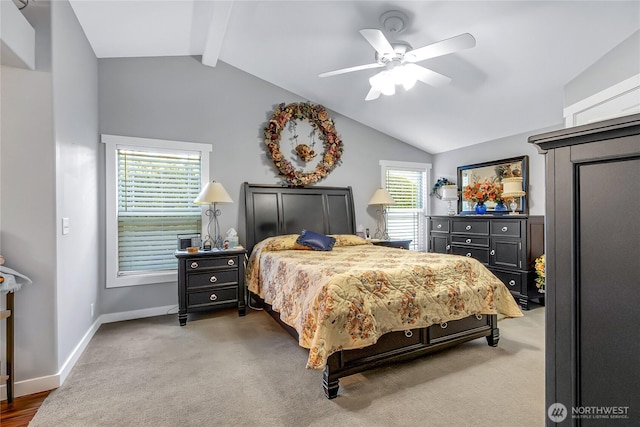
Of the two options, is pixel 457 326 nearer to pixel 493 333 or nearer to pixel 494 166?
pixel 493 333

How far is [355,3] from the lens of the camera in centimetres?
282

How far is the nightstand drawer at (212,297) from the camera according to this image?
3576 millimetres

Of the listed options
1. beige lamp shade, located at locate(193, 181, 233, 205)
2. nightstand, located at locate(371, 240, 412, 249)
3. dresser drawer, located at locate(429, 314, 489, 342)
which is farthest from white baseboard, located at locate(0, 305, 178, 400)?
nightstand, located at locate(371, 240, 412, 249)

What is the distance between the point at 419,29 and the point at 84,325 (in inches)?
165

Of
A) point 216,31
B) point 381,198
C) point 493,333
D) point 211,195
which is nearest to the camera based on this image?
point 493,333

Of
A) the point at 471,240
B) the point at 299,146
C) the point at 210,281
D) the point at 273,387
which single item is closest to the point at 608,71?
the point at 471,240

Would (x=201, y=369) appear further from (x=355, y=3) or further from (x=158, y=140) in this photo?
(x=355, y=3)

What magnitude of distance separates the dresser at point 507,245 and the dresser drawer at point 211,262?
3304 millimetres

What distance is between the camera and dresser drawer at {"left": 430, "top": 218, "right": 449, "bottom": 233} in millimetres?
5059

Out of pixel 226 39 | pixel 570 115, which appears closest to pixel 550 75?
pixel 570 115

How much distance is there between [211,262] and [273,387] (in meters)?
→ 1.81

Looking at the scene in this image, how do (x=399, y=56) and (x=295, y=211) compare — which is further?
(x=295, y=211)

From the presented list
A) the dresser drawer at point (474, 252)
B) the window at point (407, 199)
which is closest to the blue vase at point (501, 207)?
the dresser drawer at point (474, 252)

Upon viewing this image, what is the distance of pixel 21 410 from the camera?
203 cm
